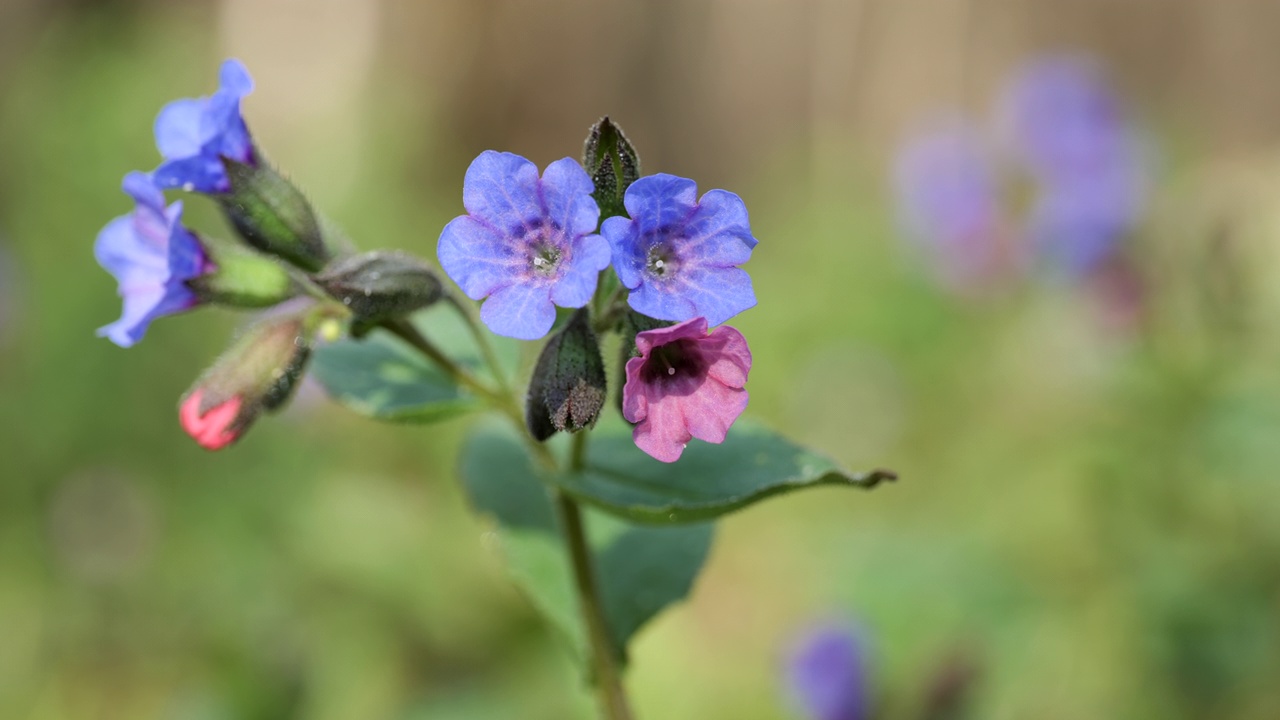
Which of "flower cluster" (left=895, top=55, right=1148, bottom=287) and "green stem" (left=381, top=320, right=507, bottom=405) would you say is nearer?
"green stem" (left=381, top=320, right=507, bottom=405)

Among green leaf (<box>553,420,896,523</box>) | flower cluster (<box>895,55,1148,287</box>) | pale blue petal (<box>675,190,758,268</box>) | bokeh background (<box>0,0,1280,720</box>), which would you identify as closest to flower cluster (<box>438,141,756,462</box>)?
pale blue petal (<box>675,190,758,268</box>)

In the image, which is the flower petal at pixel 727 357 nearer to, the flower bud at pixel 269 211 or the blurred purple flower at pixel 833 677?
the flower bud at pixel 269 211

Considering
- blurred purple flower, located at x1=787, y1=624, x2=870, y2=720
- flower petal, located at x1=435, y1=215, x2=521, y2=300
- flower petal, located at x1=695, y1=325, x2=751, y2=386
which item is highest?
flower petal, located at x1=435, y1=215, x2=521, y2=300

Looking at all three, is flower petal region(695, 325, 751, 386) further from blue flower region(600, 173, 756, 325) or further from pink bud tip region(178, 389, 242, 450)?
pink bud tip region(178, 389, 242, 450)

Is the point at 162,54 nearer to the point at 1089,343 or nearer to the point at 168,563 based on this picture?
the point at 168,563

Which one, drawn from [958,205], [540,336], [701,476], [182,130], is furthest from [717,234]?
[958,205]

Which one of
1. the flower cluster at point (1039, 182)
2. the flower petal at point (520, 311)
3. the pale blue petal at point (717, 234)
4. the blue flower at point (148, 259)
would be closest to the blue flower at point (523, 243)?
the flower petal at point (520, 311)
